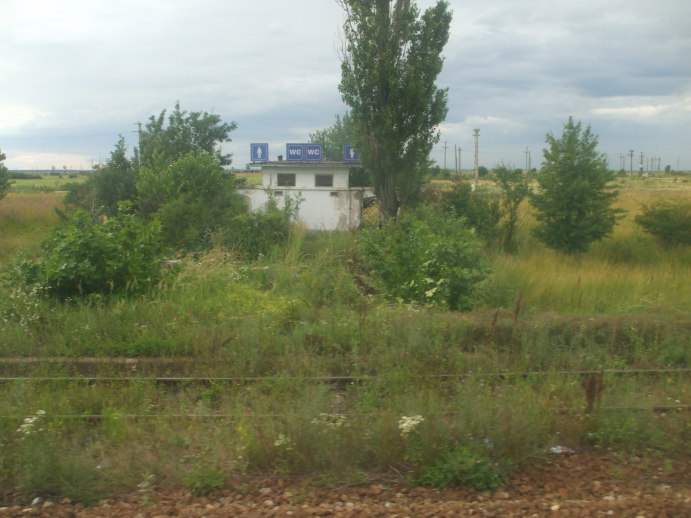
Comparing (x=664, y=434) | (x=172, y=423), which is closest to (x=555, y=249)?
(x=664, y=434)

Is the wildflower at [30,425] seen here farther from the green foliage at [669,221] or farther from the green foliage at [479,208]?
the green foliage at [669,221]

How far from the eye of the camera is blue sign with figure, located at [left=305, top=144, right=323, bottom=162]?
2773 cm

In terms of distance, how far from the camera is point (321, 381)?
19.3 ft

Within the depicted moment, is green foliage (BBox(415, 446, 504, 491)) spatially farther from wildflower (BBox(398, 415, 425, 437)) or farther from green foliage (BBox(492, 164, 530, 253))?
green foliage (BBox(492, 164, 530, 253))

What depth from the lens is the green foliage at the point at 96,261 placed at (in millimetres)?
8656

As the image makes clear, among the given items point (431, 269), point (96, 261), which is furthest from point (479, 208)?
point (96, 261)

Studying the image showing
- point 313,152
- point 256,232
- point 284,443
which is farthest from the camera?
point 313,152

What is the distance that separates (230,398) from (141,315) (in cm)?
289

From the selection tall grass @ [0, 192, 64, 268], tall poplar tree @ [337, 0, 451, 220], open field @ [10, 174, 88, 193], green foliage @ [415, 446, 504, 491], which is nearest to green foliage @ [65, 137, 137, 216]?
tall grass @ [0, 192, 64, 268]

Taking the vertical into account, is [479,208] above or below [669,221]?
above

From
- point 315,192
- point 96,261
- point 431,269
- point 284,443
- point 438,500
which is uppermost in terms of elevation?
point 315,192

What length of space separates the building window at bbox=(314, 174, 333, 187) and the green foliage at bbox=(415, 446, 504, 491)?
21938 mm

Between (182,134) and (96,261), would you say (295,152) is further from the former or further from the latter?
(96,261)

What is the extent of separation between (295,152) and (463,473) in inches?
982
